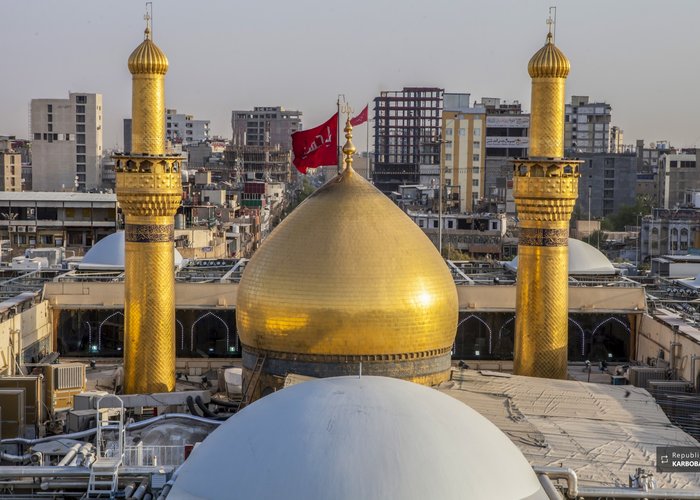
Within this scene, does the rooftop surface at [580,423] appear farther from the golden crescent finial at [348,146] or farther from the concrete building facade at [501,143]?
the concrete building facade at [501,143]

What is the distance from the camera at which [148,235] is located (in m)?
23.6

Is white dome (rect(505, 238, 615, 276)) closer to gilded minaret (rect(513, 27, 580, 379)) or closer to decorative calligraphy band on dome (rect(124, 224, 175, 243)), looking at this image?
A: gilded minaret (rect(513, 27, 580, 379))

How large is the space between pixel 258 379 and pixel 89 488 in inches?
319

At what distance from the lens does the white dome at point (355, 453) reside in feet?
35.7

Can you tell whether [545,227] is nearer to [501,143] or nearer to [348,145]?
[348,145]

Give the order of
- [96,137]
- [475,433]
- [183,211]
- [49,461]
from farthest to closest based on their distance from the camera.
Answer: [96,137] < [183,211] < [49,461] < [475,433]

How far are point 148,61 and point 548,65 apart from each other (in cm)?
668

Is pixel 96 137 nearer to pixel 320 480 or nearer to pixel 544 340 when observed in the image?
pixel 544 340

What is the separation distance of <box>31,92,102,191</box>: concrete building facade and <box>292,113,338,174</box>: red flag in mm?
59659

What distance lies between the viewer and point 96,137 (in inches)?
3342

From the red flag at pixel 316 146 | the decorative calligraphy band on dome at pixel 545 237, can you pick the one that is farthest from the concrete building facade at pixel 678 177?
the red flag at pixel 316 146

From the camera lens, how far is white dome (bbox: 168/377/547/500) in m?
10.9

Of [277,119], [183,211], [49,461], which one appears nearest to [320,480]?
[49,461]

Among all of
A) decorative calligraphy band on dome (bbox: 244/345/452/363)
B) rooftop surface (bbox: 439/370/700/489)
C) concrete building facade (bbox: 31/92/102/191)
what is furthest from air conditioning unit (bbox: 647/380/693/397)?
concrete building facade (bbox: 31/92/102/191)
